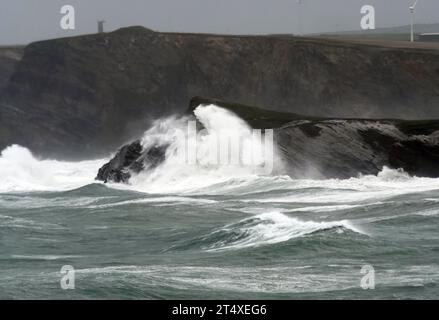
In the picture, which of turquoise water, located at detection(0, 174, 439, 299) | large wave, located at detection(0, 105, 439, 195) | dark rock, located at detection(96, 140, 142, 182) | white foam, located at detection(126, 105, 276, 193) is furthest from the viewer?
dark rock, located at detection(96, 140, 142, 182)

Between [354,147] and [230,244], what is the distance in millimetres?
21756

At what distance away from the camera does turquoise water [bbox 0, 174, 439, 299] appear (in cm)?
2008

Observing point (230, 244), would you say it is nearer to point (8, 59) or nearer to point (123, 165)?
point (123, 165)

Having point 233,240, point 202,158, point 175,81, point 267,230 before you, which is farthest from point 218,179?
point 175,81

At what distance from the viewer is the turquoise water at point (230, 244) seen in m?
20.1

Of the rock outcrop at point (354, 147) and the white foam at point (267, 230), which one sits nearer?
the white foam at point (267, 230)

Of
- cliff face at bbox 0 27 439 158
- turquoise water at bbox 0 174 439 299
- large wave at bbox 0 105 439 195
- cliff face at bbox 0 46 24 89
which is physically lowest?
turquoise water at bbox 0 174 439 299

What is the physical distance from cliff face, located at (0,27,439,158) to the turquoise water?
42.1 meters

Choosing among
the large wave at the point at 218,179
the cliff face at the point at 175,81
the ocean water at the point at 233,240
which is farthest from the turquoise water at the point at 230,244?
the cliff face at the point at 175,81

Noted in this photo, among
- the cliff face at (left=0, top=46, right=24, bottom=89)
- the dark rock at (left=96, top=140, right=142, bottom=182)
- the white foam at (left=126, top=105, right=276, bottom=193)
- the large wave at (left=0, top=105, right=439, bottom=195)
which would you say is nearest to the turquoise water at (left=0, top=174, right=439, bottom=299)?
the large wave at (left=0, top=105, right=439, bottom=195)

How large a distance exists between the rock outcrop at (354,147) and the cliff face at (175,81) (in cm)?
3296

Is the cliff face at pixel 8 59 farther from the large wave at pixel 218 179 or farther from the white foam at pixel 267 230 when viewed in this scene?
the white foam at pixel 267 230

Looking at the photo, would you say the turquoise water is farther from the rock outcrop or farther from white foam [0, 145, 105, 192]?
white foam [0, 145, 105, 192]

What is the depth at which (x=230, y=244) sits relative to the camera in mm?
26062
